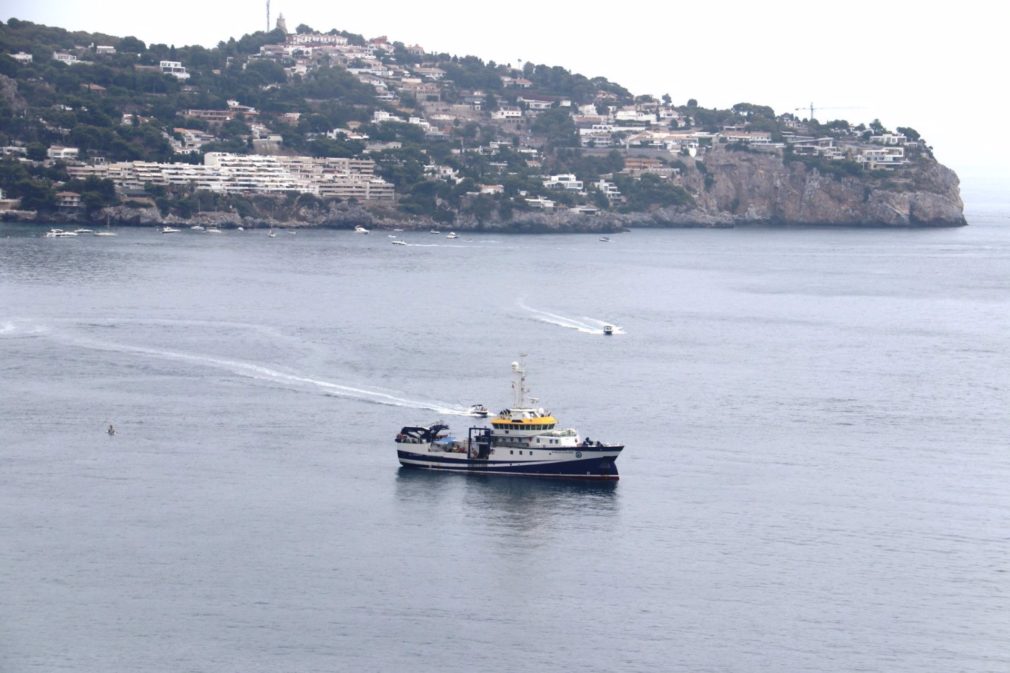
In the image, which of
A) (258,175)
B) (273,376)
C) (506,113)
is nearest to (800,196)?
(506,113)

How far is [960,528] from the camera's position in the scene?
2756 centimetres

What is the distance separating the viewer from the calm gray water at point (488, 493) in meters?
22.5

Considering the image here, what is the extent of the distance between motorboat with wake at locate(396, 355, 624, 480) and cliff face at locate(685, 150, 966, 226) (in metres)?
85.8

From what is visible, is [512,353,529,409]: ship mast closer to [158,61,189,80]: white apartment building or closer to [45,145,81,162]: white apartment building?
[45,145,81,162]: white apartment building

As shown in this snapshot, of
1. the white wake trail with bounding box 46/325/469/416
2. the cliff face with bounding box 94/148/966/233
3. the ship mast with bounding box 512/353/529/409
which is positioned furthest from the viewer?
the cliff face with bounding box 94/148/966/233

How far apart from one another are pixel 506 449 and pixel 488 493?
4.98ft

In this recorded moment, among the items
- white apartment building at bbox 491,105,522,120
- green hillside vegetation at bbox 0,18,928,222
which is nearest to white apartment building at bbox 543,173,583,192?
green hillside vegetation at bbox 0,18,928,222

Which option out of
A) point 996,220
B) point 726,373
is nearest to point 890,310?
point 726,373

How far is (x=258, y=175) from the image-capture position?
10419cm

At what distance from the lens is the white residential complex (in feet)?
327

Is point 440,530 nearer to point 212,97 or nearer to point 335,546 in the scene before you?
point 335,546

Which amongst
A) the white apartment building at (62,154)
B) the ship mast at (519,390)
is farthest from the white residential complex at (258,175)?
the ship mast at (519,390)

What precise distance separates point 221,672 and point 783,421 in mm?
18399

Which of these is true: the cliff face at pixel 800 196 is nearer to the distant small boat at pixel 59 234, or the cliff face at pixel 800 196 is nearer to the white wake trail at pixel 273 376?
the distant small boat at pixel 59 234
